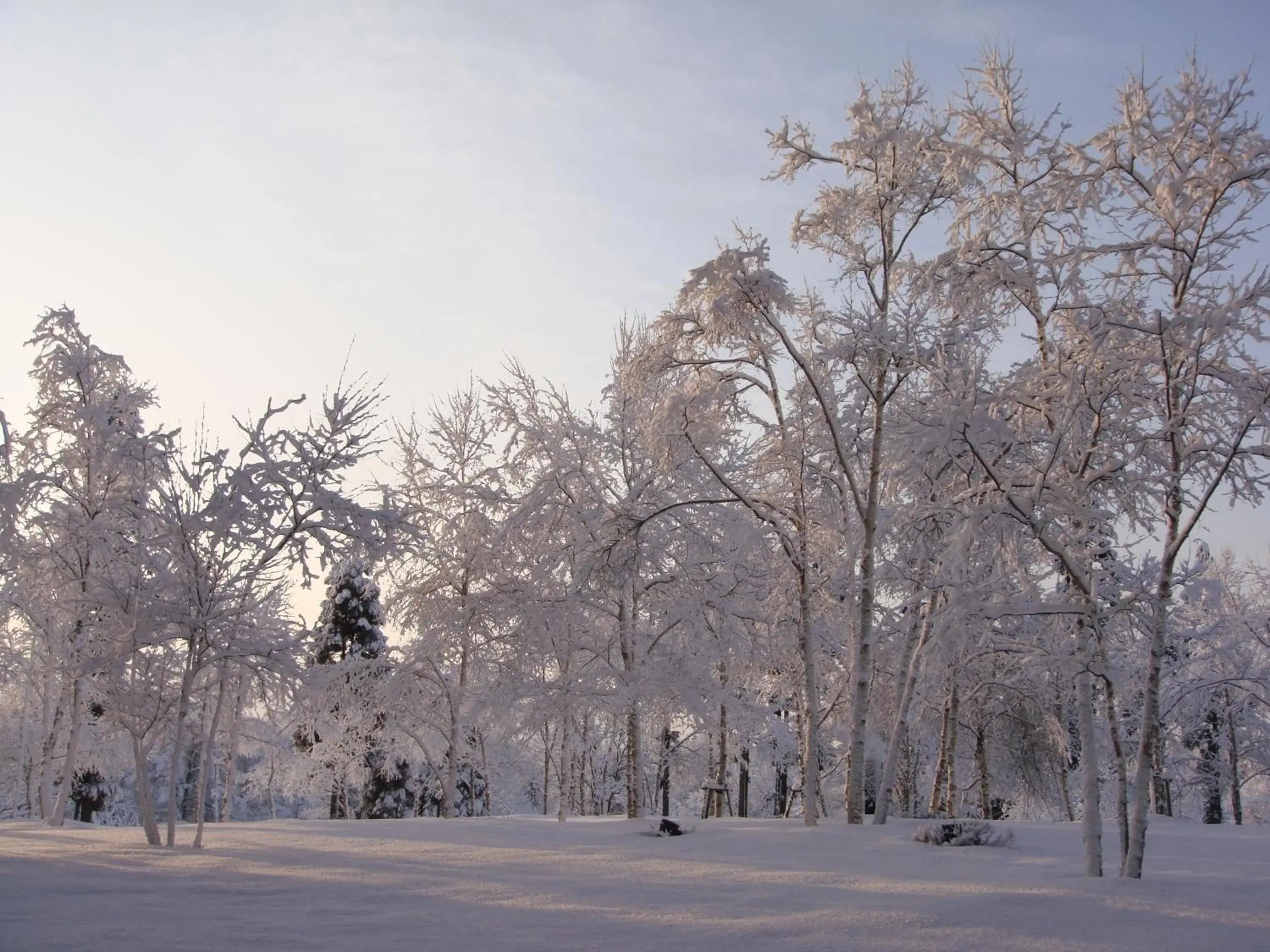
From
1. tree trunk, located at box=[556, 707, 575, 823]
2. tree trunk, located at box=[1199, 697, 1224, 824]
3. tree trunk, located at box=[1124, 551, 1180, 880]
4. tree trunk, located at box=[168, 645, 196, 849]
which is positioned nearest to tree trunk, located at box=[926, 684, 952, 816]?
tree trunk, located at box=[556, 707, 575, 823]

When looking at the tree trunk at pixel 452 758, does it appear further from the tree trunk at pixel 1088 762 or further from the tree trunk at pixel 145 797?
the tree trunk at pixel 1088 762

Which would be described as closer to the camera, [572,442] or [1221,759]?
[572,442]

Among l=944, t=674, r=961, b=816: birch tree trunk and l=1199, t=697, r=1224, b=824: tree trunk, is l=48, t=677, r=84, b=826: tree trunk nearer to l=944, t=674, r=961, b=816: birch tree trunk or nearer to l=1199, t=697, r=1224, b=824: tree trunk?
l=944, t=674, r=961, b=816: birch tree trunk

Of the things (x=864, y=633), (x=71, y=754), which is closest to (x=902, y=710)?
(x=864, y=633)

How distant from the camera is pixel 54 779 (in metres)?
36.7

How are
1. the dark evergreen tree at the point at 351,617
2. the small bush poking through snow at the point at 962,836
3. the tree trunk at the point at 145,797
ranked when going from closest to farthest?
the tree trunk at the point at 145,797 → the small bush poking through snow at the point at 962,836 → the dark evergreen tree at the point at 351,617

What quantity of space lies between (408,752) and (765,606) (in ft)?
37.3

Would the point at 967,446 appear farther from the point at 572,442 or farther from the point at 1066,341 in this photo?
Answer: the point at 572,442

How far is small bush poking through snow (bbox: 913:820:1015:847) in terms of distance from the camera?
11758 mm

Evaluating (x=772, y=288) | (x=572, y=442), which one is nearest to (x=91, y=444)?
(x=572, y=442)

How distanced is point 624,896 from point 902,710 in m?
7.80

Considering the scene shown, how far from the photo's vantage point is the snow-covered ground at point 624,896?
6.77 m

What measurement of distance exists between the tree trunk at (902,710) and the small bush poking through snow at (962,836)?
7.02ft

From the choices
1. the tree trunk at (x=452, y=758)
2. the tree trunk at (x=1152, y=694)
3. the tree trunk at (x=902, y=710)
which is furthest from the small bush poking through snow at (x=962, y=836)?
the tree trunk at (x=452, y=758)
